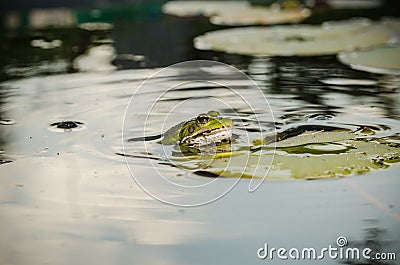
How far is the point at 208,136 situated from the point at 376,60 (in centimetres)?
231

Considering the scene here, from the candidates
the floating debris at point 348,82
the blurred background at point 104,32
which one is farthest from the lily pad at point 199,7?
the floating debris at point 348,82

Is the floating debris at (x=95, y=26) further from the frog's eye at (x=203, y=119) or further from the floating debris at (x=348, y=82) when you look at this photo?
the frog's eye at (x=203, y=119)

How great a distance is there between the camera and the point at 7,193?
2531mm

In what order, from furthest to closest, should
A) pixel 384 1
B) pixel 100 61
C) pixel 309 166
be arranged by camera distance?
pixel 384 1, pixel 100 61, pixel 309 166

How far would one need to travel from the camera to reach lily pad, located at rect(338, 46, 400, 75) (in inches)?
180

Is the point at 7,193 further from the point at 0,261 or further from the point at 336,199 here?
the point at 336,199

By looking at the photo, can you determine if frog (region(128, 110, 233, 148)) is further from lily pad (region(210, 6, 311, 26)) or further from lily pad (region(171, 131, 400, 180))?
lily pad (region(210, 6, 311, 26))

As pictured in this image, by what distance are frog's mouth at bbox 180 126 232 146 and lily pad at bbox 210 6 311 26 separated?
4.61m

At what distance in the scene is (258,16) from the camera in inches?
306

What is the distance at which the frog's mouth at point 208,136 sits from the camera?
9.14ft

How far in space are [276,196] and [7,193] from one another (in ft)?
3.07

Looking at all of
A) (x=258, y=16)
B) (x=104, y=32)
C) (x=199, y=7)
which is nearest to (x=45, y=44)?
(x=104, y=32)

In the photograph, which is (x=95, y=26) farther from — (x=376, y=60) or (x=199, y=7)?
(x=376, y=60)

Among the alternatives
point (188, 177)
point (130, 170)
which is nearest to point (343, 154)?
point (188, 177)
